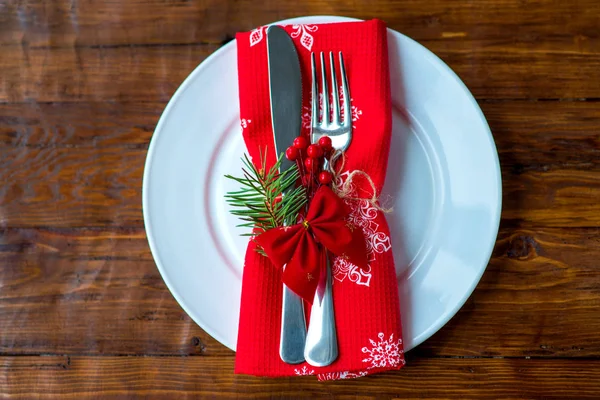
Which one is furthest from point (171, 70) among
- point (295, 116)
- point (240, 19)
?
point (295, 116)

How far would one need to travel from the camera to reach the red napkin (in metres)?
0.48

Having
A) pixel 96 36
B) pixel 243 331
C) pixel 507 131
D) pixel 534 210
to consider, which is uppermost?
pixel 96 36

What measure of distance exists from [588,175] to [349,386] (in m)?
0.41

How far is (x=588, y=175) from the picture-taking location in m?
0.60

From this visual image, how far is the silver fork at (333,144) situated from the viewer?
0.48 metres

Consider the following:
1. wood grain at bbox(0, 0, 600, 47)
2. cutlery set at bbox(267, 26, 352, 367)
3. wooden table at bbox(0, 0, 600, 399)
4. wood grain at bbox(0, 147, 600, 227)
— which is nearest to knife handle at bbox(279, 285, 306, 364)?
cutlery set at bbox(267, 26, 352, 367)

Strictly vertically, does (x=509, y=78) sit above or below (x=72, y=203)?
above

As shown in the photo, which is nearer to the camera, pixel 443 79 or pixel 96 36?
pixel 443 79

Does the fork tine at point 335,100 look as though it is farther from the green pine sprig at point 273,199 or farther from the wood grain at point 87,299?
the wood grain at point 87,299

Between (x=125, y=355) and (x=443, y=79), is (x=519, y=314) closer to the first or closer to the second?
(x=443, y=79)

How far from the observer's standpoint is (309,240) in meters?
0.45

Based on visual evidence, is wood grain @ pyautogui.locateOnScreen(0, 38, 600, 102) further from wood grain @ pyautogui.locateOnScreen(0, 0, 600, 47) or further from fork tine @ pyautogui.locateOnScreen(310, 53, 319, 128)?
fork tine @ pyautogui.locateOnScreen(310, 53, 319, 128)

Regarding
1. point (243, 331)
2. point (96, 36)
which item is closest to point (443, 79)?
point (243, 331)

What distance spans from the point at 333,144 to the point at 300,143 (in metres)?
0.05
